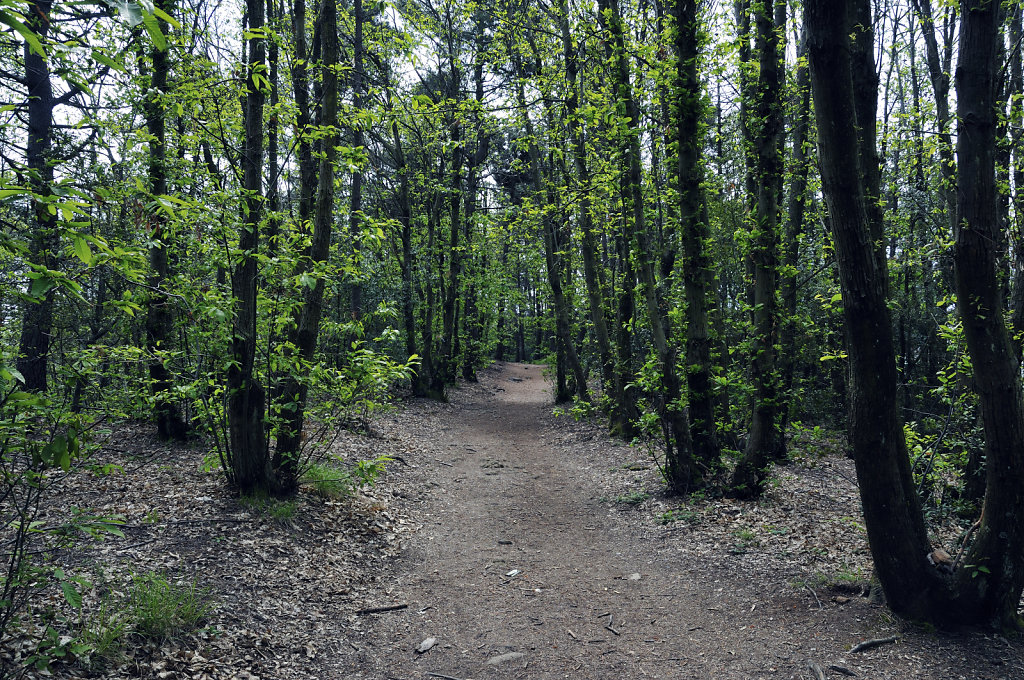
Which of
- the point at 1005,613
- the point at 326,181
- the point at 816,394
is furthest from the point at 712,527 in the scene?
the point at 816,394

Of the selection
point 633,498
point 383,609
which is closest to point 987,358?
point 633,498

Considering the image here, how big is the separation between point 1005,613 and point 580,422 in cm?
1115

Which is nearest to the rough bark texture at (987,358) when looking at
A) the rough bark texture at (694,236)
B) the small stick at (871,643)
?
the small stick at (871,643)

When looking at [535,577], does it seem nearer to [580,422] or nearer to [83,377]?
[83,377]

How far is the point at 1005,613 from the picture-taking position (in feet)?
13.2

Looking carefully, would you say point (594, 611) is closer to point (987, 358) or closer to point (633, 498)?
point (633, 498)

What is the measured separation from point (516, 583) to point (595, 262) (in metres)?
9.43

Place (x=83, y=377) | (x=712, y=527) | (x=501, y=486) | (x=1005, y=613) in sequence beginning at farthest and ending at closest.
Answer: (x=501, y=486) < (x=712, y=527) < (x=1005, y=613) < (x=83, y=377)

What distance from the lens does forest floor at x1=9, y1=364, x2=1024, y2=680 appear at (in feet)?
13.5

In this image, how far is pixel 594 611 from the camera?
5.09 meters

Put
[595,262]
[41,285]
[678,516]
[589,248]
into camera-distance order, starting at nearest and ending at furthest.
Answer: [41,285] → [678,516] → [589,248] → [595,262]

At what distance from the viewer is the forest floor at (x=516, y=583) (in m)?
4.11

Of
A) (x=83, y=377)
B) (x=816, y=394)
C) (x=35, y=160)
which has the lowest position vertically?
(x=816, y=394)

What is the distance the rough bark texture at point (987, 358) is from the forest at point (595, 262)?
0.6 inches
